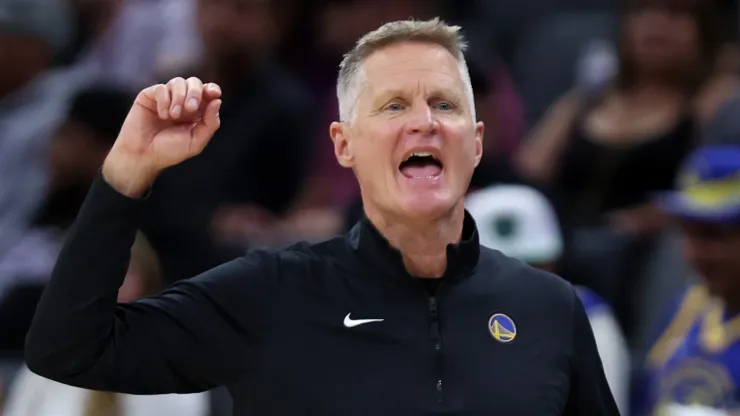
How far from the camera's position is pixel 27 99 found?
7.24m

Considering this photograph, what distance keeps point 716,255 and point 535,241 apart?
2.34ft

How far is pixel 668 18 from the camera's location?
271 inches

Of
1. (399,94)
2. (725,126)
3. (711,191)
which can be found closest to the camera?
(399,94)

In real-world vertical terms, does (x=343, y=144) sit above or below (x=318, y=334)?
above

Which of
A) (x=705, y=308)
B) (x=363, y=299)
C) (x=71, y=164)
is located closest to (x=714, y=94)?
(x=705, y=308)

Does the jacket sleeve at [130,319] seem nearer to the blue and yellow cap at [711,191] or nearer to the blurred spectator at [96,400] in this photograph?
the blurred spectator at [96,400]

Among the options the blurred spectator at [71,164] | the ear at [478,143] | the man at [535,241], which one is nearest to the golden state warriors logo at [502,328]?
the ear at [478,143]

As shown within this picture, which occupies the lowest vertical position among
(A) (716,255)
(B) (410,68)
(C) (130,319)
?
(A) (716,255)

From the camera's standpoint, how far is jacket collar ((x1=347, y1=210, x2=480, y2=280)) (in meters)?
3.18

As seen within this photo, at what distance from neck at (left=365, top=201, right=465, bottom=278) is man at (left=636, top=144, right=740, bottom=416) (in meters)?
2.15

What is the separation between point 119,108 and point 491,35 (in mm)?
2660

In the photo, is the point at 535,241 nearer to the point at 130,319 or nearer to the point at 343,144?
the point at 343,144

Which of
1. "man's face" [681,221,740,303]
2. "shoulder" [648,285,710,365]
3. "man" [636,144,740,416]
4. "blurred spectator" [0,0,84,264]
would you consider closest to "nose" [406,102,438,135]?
"man" [636,144,740,416]

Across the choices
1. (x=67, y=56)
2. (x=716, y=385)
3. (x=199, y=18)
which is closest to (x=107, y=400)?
(x=716, y=385)
